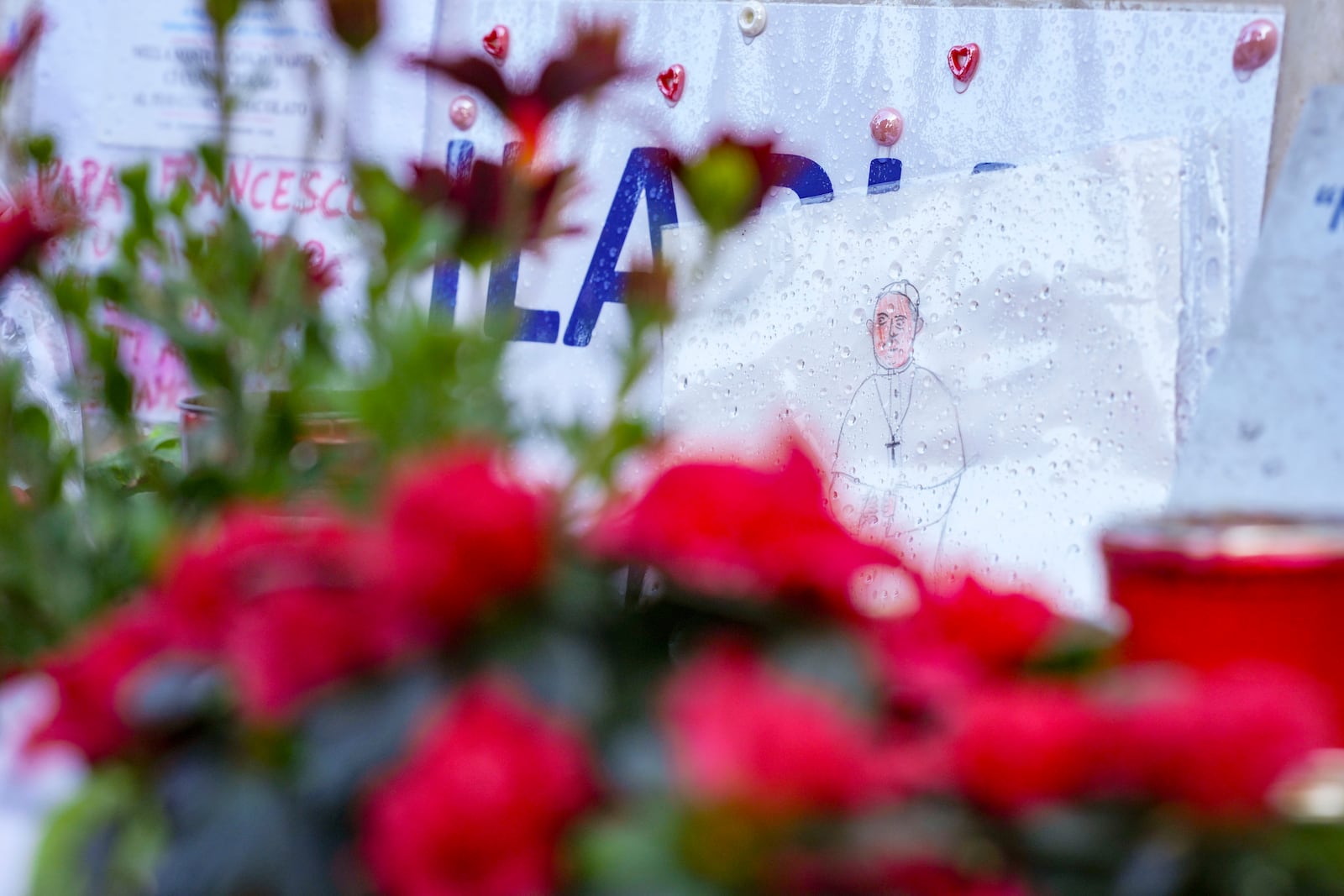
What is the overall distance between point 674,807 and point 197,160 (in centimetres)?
41

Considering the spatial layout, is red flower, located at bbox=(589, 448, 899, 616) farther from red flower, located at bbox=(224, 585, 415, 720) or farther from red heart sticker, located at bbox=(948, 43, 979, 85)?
red heart sticker, located at bbox=(948, 43, 979, 85)

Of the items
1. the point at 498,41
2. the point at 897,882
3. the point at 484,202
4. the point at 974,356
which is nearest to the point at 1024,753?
the point at 897,882

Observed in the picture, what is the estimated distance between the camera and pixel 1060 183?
122cm

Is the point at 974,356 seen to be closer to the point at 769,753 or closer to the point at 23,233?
the point at 23,233

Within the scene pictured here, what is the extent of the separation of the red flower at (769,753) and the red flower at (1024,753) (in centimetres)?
2

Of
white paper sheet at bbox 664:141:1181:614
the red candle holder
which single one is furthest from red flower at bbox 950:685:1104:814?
white paper sheet at bbox 664:141:1181:614

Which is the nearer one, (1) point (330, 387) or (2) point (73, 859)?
(2) point (73, 859)

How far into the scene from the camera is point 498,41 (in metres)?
1.54

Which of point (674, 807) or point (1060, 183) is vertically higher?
point (1060, 183)

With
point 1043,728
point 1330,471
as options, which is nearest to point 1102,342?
point 1330,471

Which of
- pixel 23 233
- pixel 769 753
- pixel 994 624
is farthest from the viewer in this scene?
pixel 23 233

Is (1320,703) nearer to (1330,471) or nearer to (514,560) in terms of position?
(514,560)

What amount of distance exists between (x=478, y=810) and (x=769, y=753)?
6 cm

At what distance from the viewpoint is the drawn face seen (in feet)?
4.30
